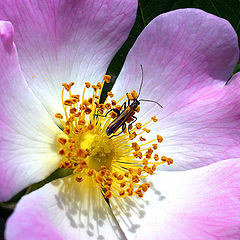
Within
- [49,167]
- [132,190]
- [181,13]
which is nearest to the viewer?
[49,167]

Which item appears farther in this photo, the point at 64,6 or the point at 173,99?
the point at 173,99

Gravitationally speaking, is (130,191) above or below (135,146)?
below

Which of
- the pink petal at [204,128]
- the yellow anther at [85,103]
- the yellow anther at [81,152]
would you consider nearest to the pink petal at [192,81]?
the pink petal at [204,128]

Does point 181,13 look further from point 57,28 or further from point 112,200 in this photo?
point 112,200

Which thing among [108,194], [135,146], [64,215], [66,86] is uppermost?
[66,86]

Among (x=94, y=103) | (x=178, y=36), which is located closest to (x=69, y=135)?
(x=94, y=103)

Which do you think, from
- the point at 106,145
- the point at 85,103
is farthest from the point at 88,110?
the point at 106,145

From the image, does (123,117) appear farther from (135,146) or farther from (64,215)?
(64,215)
